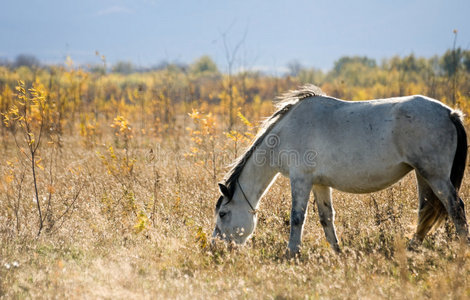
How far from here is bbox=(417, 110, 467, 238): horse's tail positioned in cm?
425

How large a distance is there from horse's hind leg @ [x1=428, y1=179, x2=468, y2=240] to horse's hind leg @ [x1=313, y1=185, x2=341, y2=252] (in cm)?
125

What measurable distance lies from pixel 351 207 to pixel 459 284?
249cm

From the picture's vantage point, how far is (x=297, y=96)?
518 cm

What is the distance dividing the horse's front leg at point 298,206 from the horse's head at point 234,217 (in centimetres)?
54

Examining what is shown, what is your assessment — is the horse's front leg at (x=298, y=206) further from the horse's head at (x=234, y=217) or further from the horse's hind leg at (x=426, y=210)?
the horse's hind leg at (x=426, y=210)

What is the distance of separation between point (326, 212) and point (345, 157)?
2.85ft

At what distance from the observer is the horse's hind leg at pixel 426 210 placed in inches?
180

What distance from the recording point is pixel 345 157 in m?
4.54

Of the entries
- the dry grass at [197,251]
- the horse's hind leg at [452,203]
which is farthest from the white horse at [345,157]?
the dry grass at [197,251]

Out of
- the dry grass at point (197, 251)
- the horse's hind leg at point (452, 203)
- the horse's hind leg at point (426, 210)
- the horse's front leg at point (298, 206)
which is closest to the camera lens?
the dry grass at point (197, 251)

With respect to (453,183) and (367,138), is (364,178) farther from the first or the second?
(453,183)

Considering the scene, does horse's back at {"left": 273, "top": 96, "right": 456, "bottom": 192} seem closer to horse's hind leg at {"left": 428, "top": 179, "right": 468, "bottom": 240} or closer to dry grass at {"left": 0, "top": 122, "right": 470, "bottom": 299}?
horse's hind leg at {"left": 428, "top": 179, "right": 468, "bottom": 240}

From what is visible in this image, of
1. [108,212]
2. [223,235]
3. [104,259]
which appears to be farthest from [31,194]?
[223,235]

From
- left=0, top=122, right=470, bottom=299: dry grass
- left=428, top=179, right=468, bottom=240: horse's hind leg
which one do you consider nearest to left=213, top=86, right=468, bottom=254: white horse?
left=428, top=179, right=468, bottom=240: horse's hind leg
